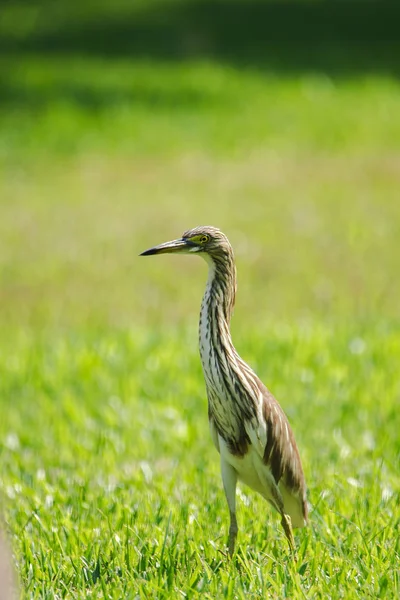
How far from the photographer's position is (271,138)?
18.3 meters

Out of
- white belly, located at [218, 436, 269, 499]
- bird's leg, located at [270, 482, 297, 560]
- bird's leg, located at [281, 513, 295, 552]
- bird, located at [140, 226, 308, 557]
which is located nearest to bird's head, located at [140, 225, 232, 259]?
bird, located at [140, 226, 308, 557]

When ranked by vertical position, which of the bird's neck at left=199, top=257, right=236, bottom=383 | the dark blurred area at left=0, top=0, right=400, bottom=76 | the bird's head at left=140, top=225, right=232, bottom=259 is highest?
the dark blurred area at left=0, top=0, right=400, bottom=76

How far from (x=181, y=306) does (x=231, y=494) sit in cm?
685

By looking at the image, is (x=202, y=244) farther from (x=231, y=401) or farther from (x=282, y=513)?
(x=282, y=513)

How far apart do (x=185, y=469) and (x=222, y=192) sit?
29.9 feet

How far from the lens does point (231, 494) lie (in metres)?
4.26

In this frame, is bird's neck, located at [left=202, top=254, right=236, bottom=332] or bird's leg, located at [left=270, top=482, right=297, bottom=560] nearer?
bird's neck, located at [left=202, top=254, right=236, bottom=332]

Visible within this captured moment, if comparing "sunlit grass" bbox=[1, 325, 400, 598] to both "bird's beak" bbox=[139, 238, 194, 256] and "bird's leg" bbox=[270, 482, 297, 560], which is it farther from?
"bird's beak" bbox=[139, 238, 194, 256]

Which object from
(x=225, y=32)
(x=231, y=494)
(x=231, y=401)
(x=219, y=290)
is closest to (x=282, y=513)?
(x=231, y=494)

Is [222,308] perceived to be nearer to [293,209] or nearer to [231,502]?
[231,502]

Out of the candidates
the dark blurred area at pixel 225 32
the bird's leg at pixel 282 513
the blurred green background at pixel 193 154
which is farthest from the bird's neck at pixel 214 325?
the dark blurred area at pixel 225 32

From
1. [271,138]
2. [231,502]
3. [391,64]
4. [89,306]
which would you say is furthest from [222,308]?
[391,64]

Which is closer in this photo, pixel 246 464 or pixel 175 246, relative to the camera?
pixel 175 246

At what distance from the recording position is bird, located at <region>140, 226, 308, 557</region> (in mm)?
4062
